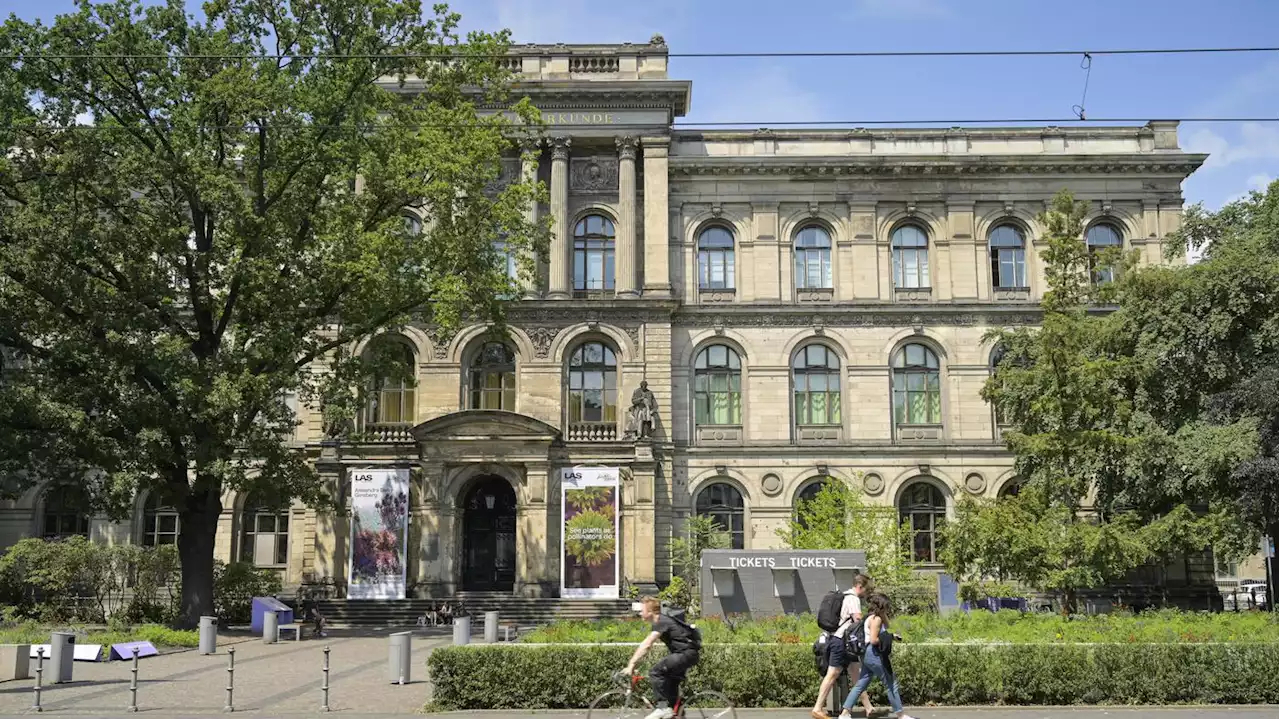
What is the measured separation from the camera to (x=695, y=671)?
16.9 m

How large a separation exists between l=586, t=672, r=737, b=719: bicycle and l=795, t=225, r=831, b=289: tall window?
27197 millimetres

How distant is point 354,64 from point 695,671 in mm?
19482

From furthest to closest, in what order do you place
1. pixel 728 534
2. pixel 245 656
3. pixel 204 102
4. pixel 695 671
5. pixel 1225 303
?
1. pixel 728 534
2. pixel 1225 303
3. pixel 204 102
4. pixel 245 656
5. pixel 695 671

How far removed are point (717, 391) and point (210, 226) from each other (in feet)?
59.5

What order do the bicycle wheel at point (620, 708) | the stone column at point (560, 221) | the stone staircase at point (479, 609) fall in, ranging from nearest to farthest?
the bicycle wheel at point (620, 708), the stone staircase at point (479, 609), the stone column at point (560, 221)

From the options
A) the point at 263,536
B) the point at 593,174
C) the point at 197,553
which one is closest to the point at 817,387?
the point at 593,174

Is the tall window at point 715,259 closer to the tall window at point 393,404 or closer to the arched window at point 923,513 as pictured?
the arched window at point 923,513

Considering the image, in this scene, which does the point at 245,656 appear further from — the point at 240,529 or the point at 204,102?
the point at 240,529

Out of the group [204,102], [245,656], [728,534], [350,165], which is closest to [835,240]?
[728,534]

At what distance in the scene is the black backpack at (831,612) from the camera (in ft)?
52.4

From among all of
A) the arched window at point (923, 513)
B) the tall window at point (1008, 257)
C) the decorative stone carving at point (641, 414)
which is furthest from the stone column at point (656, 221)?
the tall window at point (1008, 257)

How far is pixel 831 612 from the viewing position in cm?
1605

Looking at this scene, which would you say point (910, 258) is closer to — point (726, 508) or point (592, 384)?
point (726, 508)

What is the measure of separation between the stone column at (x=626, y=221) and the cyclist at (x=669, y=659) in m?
27.8
